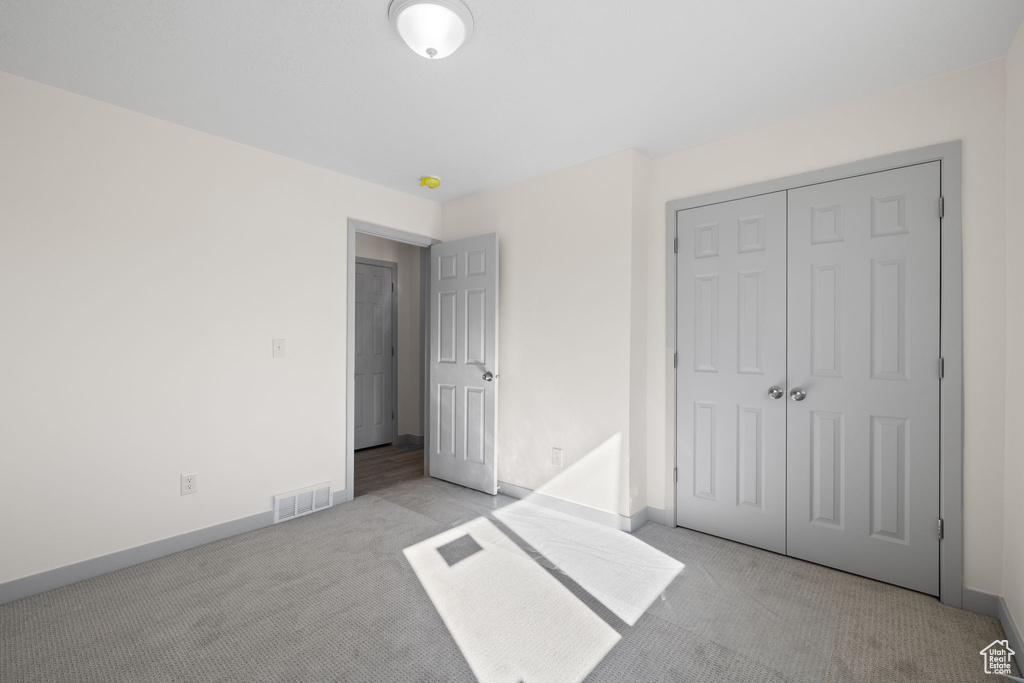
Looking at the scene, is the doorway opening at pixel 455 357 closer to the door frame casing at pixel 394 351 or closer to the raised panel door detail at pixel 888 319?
the door frame casing at pixel 394 351

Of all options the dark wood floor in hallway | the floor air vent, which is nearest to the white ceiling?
the floor air vent

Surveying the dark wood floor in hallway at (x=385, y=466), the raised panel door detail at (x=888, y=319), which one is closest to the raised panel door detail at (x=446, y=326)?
the dark wood floor in hallway at (x=385, y=466)

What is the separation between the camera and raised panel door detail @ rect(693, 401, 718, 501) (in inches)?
115

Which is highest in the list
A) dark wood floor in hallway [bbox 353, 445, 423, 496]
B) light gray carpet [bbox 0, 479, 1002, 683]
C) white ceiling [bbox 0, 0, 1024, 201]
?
white ceiling [bbox 0, 0, 1024, 201]

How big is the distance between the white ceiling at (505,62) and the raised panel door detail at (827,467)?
5.68 ft

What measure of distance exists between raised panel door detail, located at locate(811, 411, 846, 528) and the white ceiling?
1730 millimetres

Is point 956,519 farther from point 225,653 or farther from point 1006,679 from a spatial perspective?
point 225,653

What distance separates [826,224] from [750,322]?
2.13 feet

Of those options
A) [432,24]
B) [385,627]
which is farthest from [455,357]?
[432,24]

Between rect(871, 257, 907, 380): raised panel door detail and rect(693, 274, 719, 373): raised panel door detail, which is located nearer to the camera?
rect(871, 257, 907, 380): raised panel door detail

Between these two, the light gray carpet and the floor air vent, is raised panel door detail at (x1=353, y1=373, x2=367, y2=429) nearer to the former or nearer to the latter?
the floor air vent

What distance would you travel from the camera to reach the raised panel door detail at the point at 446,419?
401 centimetres

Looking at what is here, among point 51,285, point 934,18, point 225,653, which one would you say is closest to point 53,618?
point 225,653

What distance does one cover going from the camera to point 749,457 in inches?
110
